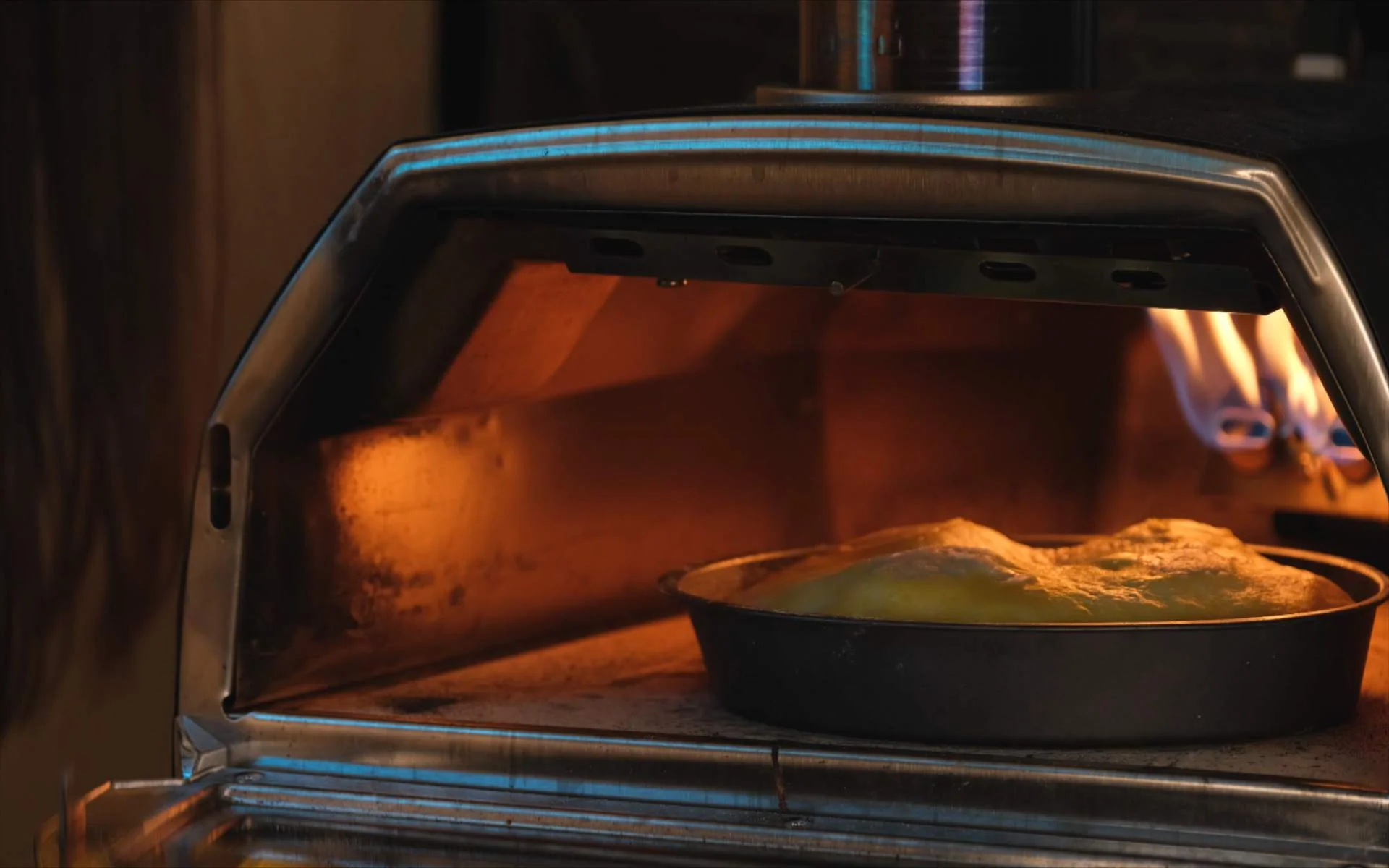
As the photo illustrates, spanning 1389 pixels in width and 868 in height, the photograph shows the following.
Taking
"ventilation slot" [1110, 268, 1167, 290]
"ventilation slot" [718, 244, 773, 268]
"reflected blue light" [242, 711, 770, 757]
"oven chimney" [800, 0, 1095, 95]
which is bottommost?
"reflected blue light" [242, 711, 770, 757]

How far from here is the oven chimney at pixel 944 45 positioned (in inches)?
45.5

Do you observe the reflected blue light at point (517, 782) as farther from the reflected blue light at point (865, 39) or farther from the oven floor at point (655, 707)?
the reflected blue light at point (865, 39)

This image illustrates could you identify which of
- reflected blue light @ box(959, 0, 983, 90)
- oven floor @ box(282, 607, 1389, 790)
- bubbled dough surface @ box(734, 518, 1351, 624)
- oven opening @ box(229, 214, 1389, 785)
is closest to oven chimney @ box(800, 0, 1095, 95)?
reflected blue light @ box(959, 0, 983, 90)

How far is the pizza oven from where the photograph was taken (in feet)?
3.08

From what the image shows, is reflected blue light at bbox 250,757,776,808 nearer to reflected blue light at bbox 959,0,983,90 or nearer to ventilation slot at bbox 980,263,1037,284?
ventilation slot at bbox 980,263,1037,284

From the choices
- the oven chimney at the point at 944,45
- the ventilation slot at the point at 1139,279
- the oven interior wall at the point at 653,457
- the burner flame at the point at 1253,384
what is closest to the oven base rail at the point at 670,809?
the oven interior wall at the point at 653,457

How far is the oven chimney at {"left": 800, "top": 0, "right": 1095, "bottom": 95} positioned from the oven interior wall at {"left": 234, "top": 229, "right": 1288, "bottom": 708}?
0.23 m

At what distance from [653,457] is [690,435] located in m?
0.04

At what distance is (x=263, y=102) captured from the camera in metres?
1.41

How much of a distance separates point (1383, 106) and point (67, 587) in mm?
1027

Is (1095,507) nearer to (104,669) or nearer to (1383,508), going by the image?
(1383,508)

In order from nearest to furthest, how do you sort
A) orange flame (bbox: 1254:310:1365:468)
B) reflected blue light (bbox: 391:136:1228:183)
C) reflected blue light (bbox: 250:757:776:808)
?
reflected blue light (bbox: 391:136:1228:183) → reflected blue light (bbox: 250:757:776:808) → orange flame (bbox: 1254:310:1365:468)

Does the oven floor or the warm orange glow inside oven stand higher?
the warm orange glow inside oven

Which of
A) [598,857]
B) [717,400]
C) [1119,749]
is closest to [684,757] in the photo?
[598,857]
